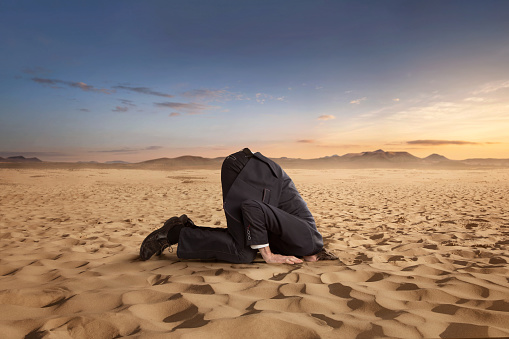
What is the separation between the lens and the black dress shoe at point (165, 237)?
3.16 metres

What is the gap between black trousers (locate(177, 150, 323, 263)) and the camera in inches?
108

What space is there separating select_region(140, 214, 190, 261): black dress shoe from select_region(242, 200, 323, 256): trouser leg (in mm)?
815

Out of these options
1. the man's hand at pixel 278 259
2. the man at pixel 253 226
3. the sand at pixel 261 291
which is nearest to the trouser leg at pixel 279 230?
the man at pixel 253 226

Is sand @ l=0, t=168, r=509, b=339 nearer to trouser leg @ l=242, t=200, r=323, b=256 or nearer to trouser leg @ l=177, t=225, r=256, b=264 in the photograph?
trouser leg @ l=177, t=225, r=256, b=264

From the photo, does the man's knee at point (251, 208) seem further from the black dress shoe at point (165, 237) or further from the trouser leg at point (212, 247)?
the black dress shoe at point (165, 237)

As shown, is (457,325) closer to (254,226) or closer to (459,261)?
(254,226)

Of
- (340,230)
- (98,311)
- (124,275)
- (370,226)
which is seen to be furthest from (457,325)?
(370,226)

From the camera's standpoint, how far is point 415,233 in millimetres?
4879

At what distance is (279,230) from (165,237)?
3.97 ft

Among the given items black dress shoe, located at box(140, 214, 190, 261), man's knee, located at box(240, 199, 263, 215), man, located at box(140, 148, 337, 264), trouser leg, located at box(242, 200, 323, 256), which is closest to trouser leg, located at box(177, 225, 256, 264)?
man, located at box(140, 148, 337, 264)

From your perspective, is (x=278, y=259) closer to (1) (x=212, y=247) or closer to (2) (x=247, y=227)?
(2) (x=247, y=227)

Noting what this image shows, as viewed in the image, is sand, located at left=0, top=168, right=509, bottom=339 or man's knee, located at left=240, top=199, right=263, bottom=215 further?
man's knee, located at left=240, top=199, right=263, bottom=215

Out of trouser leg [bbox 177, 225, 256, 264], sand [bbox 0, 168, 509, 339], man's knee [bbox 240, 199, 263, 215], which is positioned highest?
man's knee [bbox 240, 199, 263, 215]

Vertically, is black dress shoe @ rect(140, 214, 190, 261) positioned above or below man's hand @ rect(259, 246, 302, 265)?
above
